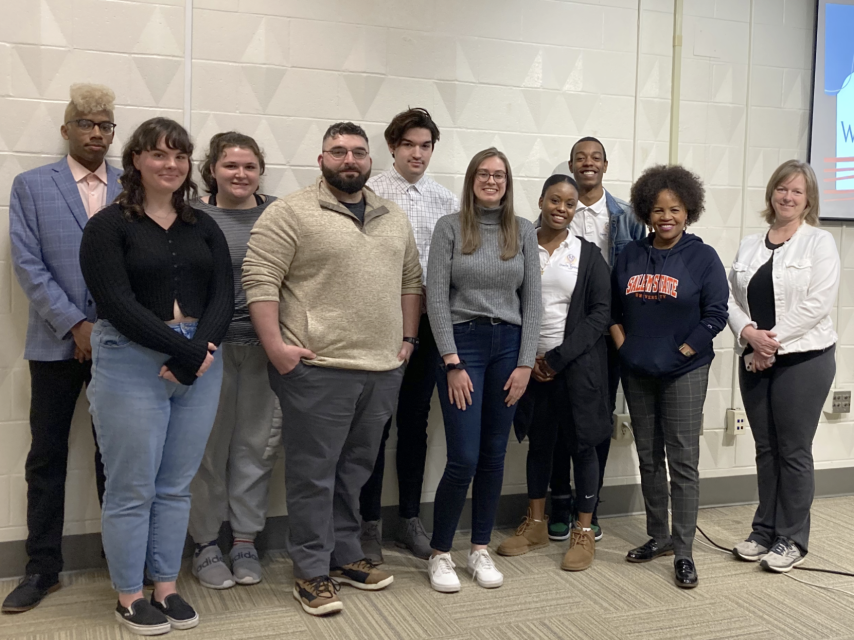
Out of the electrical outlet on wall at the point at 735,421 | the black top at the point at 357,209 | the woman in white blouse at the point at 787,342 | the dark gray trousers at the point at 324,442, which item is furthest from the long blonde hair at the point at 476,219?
the electrical outlet on wall at the point at 735,421

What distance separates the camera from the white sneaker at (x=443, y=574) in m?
2.84

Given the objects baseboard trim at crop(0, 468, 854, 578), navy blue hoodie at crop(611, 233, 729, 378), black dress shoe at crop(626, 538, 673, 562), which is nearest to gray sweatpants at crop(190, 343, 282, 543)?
baseboard trim at crop(0, 468, 854, 578)

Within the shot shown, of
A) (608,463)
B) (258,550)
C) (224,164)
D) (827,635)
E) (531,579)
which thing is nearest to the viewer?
(827,635)

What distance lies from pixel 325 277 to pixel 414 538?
1.26 m

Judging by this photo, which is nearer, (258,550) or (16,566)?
(16,566)

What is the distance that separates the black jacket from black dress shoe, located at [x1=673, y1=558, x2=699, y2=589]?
0.55 meters

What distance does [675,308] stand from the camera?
9.70ft

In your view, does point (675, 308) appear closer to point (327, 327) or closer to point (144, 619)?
point (327, 327)

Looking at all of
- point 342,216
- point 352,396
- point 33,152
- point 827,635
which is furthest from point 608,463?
point 33,152

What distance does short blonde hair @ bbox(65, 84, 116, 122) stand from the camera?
2760mm

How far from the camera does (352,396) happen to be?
8.63ft

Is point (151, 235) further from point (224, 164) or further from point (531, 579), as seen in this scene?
point (531, 579)

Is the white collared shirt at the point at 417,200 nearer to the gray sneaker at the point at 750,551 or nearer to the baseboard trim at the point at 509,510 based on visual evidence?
the baseboard trim at the point at 509,510

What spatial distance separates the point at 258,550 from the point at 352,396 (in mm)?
1012
